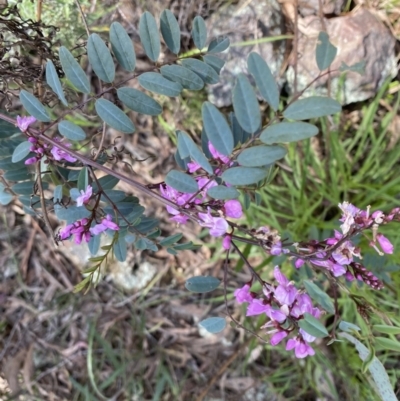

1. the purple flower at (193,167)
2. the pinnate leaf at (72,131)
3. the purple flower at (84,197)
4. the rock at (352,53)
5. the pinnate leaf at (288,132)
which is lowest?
the rock at (352,53)

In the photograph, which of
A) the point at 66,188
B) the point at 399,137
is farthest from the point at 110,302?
the point at 399,137

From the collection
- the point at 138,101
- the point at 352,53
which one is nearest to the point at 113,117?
the point at 138,101

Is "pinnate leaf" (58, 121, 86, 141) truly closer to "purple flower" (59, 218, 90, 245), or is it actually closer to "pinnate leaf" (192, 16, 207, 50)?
"purple flower" (59, 218, 90, 245)

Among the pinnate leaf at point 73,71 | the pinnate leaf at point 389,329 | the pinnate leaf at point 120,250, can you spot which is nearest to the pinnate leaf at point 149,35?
the pinnate leaf at point 73,71

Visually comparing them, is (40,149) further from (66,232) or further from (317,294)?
(317,294)

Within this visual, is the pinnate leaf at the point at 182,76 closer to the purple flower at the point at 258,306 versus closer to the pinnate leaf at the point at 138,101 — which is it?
the pinnate leaf at the point at 138,101

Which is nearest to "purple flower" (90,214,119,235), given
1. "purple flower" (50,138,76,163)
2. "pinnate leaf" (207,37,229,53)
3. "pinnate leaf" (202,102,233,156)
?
"purple flower" (50,138,76,163)
